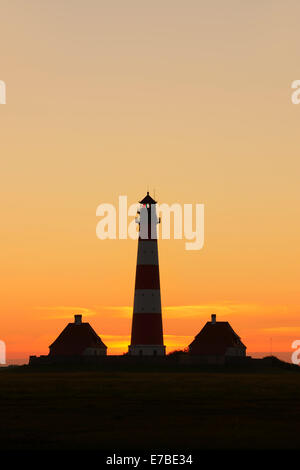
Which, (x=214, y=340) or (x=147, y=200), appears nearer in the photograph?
(x=147, y=200)

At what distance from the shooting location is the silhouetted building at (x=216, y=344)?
8544cm

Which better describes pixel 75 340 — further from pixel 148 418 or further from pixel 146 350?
pixel 148 418

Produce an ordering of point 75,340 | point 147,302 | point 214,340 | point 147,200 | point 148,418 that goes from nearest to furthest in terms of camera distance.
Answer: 1. point 148,418
2. point 147,302
3. point 147,200
4. point 214,340
5. point 75,340

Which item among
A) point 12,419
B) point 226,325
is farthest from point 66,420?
point 226,325

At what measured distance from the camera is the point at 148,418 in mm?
31031

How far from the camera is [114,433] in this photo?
26.8 meters

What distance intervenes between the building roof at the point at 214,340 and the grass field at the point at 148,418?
123 feet

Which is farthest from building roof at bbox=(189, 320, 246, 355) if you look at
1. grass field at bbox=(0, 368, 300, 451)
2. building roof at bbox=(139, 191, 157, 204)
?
grass field at bbox=(0, 368, 300, 451)

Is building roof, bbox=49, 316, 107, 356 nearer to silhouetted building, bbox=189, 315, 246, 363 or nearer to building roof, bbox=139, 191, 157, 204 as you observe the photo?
silhouetted building, bbox=189, 315, 246, 363

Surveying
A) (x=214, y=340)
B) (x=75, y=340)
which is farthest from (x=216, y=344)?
(x=75, y=340)

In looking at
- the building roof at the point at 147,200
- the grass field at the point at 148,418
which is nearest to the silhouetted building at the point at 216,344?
the building roof at the point at 147,200

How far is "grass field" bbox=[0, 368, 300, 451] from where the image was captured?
25031 millimetres

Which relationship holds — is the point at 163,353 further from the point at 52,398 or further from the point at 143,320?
the point at 52,398

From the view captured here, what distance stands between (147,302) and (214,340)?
34.1 feet
